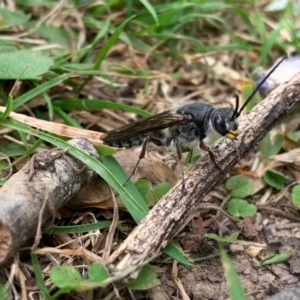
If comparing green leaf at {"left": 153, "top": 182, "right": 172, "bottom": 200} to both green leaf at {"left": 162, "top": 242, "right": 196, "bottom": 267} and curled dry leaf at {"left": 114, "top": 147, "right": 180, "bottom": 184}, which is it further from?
green leaf at {"left": 162, "top": 242, "right": 196, "bottom": 267}

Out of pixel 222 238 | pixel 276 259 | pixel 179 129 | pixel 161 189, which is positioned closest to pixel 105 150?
pixel 161 189

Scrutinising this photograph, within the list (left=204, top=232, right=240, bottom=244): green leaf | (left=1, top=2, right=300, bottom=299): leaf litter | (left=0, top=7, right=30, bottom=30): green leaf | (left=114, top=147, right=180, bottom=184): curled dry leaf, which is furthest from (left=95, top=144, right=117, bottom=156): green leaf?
(left=0, top=7, right=30, bottom=30): green leaf

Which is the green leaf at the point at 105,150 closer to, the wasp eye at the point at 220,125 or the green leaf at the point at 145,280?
the wasp eye at the point at 220,125

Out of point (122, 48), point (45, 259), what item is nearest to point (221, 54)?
point (122, 48)

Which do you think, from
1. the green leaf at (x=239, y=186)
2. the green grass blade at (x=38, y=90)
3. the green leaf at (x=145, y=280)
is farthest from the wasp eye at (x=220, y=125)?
the green grass blade at (x=38, y=90)

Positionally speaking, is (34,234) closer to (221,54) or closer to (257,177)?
(257,177)

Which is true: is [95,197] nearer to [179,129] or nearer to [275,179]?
[179,129]

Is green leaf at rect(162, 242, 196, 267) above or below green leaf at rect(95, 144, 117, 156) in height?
below
